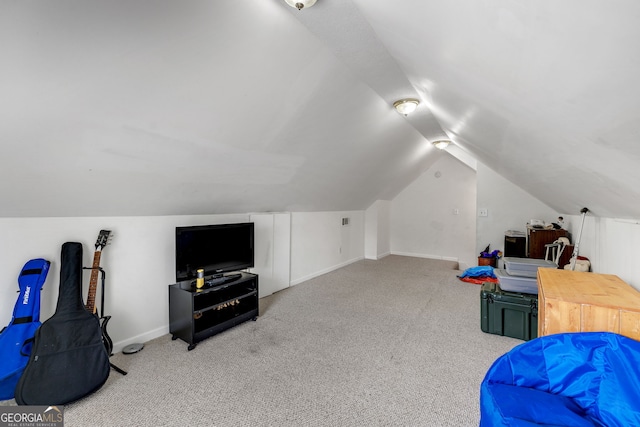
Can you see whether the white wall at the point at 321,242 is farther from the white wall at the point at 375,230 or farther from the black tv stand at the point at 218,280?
the black tv stand at the point at 218,280

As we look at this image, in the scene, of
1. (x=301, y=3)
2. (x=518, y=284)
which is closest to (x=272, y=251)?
(x=518, y=284)

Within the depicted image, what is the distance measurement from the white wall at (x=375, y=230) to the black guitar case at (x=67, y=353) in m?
5.42

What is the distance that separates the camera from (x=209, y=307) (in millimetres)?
2832

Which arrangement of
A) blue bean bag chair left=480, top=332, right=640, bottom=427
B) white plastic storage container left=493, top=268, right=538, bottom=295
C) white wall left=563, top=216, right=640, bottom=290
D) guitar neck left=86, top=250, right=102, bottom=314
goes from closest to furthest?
blue bean bag chair left=480, top=332, right=640, bottom=427 < white wall left=563, top=216, right=640, bottom=290 < guitar neck left=86, top=250, right=102, bottom=314 < white plastic storage container left=493, top=268, right=538, bottom=295

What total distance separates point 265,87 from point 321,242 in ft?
11.6

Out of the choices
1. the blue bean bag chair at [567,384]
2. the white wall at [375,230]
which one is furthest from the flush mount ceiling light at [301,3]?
the white wall at [375,230]

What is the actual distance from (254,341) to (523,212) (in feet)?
15.8

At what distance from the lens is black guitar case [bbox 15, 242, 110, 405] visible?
183 cm

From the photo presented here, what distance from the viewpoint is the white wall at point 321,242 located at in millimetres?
4789

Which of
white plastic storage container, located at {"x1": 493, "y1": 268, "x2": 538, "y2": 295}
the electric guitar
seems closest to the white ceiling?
the electric guitar

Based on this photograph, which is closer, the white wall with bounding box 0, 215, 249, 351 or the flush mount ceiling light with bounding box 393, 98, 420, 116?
the white wall with bounding box 0, 215, 249, 351

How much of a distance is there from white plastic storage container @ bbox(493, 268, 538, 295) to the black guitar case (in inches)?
140

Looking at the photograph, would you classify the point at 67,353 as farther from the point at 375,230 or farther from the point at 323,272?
the point at 375,230

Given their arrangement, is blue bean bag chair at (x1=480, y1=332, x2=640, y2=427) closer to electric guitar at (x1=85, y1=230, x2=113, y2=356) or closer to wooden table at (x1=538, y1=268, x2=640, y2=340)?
wooden table at (x1=538, y1=268, x2=640, y2=340)
